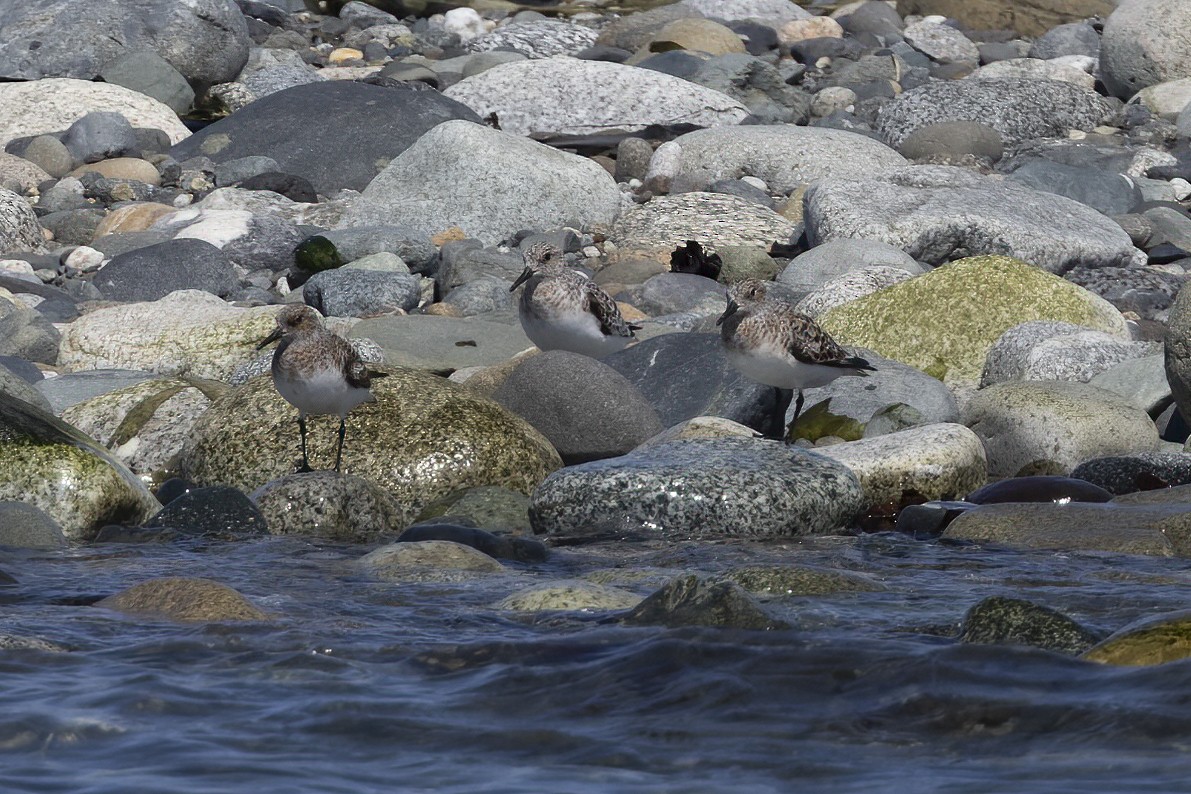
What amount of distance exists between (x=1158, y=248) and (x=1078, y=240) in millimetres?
1685

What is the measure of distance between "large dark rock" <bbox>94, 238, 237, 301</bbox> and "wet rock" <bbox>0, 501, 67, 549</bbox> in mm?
7919

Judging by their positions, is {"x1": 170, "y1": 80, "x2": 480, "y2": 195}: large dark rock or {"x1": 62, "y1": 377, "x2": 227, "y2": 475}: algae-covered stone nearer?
{"x1": 62, "y1": 377, "x2": 227, "y2": 475}: algae-covered stone

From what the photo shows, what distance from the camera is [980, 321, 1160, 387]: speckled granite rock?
42.9ft

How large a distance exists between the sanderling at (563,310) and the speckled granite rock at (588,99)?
12.0 metres

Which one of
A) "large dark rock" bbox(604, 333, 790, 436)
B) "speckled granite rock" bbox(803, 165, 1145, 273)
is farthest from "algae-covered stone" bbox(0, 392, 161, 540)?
"speckled granite rock" bbox(803, 165, 1145, 273)

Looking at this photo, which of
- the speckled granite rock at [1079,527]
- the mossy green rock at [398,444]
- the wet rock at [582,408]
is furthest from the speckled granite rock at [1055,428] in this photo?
the mossy green rock at [398,444]

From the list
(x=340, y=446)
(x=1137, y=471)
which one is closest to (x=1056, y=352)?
(x=1137, y=471)

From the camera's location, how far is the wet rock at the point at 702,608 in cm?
667

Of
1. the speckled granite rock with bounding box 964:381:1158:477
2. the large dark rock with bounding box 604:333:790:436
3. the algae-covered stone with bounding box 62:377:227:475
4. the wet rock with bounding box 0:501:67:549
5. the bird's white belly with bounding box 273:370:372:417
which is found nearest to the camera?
the wet rock with bounding box 0:501:67:549

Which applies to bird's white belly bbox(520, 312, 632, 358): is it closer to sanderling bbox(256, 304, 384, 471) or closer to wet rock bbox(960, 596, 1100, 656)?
sanderling bbox(256, 304, 384, 471)

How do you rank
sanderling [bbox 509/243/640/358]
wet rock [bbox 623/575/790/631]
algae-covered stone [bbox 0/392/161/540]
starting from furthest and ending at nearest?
sanderling [bbox 509/243/640/358], algae-covered stone [bbox 0/392/161/540], wet rock [bbox 623/575/790/631]

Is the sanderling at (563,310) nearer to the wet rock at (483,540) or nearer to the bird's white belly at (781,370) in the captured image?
the bird's white belly at (781,370)

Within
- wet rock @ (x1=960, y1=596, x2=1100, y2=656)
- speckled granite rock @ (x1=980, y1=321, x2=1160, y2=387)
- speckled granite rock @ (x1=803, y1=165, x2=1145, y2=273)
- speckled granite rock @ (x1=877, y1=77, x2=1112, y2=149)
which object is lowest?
speckled granite rock @ (x1=877, y1=77, x2=1112, y2=149)

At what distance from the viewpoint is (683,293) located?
16969 mm
